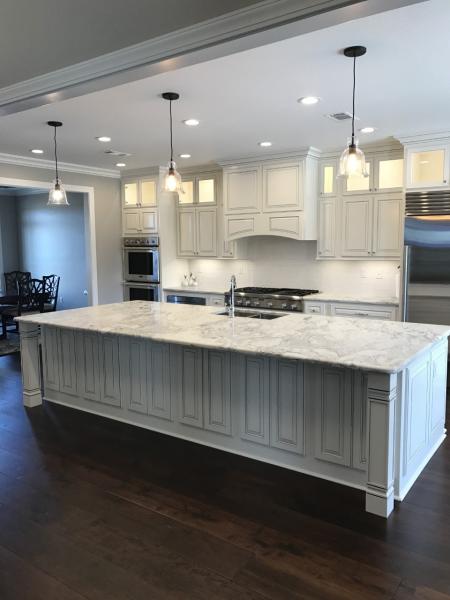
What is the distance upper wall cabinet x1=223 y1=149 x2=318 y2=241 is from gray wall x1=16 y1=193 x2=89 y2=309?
347 centimetres

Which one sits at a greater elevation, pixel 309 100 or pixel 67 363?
pixel 309 100

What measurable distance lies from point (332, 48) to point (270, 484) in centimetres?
255

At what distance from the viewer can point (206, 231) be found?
6.63 m

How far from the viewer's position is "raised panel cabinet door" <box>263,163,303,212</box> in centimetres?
557

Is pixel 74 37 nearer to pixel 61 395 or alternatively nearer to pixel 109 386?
pixel 109 386

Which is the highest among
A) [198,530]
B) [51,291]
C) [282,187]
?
[282,187]

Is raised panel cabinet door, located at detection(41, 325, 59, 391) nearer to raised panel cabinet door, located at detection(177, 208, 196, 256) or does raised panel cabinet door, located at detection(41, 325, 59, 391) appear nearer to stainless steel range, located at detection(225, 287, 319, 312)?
stainless steel range, located at detection(225, 287, 319, 312)

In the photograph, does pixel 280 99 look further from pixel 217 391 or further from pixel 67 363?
pixel 67 363

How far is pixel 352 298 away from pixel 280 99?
262cm

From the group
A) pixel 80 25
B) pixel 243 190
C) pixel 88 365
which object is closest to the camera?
pixel 80 25

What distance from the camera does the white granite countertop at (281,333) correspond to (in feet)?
8.34

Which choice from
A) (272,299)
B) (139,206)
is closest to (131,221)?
(139,206)

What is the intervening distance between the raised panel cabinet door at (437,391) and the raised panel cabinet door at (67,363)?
2889mm

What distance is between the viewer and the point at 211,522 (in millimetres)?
2490
